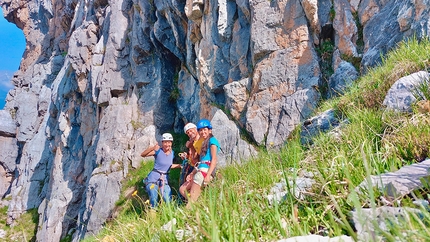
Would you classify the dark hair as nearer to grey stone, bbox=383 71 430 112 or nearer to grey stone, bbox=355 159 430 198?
grey stone, bbox=383 71 430 112

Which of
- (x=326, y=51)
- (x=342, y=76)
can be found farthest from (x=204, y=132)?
(x=326, y=51)

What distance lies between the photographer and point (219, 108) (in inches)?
542

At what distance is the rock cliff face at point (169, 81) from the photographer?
10086 mm

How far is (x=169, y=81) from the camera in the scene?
1950cm

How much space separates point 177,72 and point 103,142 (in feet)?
23.0

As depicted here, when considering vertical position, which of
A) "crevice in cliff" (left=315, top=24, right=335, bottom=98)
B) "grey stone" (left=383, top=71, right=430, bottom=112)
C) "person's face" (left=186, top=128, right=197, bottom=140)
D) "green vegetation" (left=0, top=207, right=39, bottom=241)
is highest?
"crevice in cliff" (left=315, top=24, right=335, bottom=98)

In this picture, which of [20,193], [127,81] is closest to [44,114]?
[20,193]

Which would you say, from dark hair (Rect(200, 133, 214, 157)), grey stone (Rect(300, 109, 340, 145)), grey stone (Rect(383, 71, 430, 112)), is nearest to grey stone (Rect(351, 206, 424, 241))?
grey stone (Rect(383, 71, 430, 112))

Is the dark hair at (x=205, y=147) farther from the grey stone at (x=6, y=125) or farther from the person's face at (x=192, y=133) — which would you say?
the grey stone at (x=6, y=125)

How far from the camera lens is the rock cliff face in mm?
10086

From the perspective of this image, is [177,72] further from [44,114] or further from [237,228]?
[44,114]

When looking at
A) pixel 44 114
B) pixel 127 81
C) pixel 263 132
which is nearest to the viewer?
pixel 263 132

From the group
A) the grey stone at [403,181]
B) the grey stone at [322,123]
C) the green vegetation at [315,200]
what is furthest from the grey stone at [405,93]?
the grey stone at [403,181]

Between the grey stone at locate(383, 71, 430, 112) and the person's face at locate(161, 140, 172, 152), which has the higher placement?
the grey stone at locate(383, 71, 430, 112)
